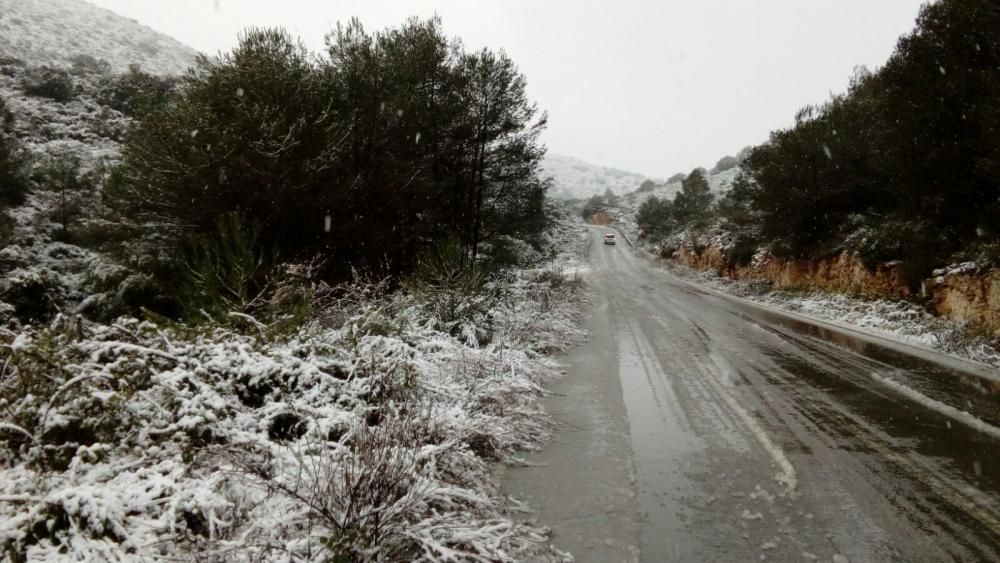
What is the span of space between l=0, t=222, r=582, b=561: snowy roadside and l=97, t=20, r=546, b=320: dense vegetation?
417 cm

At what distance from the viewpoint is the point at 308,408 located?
428 cm

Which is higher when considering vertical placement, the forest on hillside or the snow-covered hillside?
the snow-covered hillside

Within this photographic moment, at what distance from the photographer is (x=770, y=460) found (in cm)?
478

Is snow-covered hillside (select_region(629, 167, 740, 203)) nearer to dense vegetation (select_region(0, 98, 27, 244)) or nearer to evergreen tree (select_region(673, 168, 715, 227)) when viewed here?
evergreen tree (select_region(673, 168, 715, 227))

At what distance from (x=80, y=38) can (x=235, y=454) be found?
7948 cm

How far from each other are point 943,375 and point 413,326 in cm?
872

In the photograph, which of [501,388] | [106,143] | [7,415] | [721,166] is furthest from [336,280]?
[721,166]

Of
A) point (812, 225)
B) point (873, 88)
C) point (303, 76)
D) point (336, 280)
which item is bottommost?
point (336, 280)

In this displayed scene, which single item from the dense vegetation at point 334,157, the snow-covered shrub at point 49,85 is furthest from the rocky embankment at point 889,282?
the snow-covered shrub at point 49,85

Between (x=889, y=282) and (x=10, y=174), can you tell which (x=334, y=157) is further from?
(x=10, y=174)

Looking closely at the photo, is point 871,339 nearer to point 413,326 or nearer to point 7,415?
point 413,326

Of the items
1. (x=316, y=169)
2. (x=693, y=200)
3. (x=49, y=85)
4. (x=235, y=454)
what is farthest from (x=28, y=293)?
(x=693, y=200)

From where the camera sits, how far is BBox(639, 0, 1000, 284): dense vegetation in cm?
1209

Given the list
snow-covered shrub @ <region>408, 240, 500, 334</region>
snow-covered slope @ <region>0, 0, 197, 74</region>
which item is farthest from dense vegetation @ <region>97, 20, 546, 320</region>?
snow-covered slope @ <region>0, 0, 197, 74</region>
